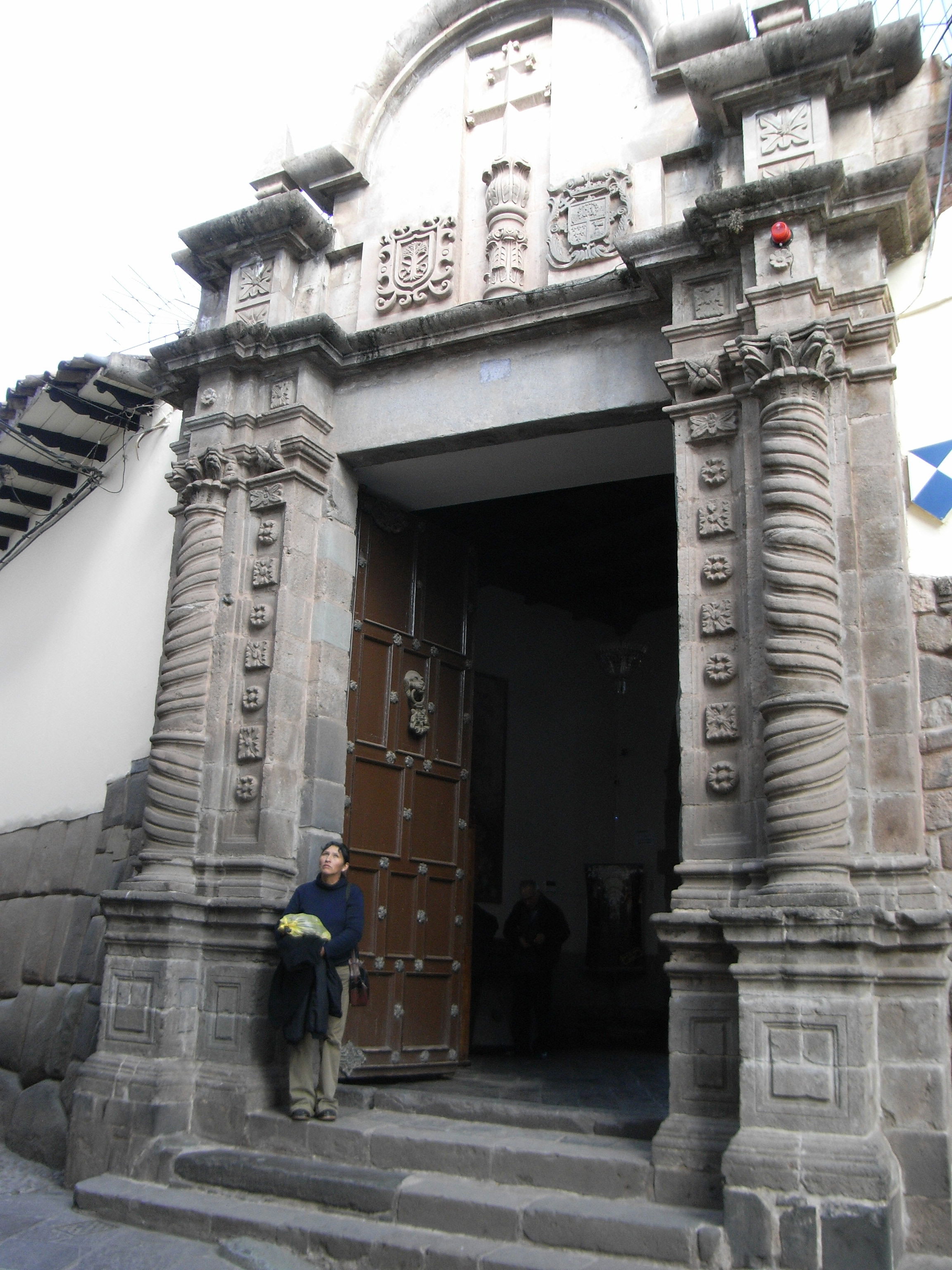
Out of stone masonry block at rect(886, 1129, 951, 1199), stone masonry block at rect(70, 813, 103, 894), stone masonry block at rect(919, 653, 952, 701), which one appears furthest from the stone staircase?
stone masonry block at rect(70, 813, 103, 894)

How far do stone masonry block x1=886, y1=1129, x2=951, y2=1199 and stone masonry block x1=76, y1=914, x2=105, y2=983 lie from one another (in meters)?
4.54

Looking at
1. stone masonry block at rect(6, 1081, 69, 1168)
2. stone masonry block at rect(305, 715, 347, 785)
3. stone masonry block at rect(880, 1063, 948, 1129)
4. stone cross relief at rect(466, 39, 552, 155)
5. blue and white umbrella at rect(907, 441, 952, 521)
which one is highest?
stone cross relief at rect(466, 39, 552, 155)

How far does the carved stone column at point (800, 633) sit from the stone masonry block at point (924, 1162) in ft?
2.84

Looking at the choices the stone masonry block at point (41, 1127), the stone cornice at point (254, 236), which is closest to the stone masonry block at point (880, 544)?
the stone cornice at point (254, 236)

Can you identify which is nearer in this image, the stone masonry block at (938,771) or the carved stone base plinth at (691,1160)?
the carved stone base plinth at (691,1160)

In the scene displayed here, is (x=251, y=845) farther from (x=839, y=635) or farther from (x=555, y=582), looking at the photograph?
(x=555, y=582)

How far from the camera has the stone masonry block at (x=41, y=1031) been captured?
22.2 feet

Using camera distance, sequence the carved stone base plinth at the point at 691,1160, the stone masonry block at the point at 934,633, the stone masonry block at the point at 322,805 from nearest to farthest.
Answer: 1. the carved stone base plinth at the point at 691,1160
2. the stone masonry block at the point at 934,633
3. the stone masonry block at the point at 322,805

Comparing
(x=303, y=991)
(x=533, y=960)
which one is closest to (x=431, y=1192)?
(x=303, y=991)

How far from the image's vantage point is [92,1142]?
5305mm

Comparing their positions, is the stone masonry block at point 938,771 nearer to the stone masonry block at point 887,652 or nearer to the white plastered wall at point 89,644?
the stone masonry block at point 887,652

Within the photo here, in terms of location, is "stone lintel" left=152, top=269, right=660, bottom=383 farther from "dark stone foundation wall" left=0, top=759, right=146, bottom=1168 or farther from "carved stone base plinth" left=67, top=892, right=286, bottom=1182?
"carved stone base plinth" left=67, top=892, right=286, bottom=1182

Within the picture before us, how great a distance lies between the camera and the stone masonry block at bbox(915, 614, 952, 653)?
4.66 metres

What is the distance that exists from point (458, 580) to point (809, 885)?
377cm
